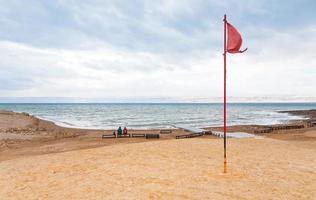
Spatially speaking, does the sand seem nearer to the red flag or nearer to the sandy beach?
the sandy beach

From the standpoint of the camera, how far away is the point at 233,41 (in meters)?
9.52

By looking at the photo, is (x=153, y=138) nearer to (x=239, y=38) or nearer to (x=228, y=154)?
(x=228, y=154)

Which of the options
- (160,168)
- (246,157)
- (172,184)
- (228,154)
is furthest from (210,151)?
(172,184)

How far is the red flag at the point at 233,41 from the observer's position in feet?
30.9

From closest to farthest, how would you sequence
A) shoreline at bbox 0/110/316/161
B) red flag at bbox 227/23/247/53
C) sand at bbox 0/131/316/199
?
sand at bbox 0/131/316/199 → red flag at bbox 227/23/247/53 → shoreline at bbox 0/110/316/161

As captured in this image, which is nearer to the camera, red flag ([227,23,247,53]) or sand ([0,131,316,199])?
sand ([0,131,316,199])

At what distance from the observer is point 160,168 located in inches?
438

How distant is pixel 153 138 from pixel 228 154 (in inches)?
522

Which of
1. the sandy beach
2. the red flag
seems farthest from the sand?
the red flag

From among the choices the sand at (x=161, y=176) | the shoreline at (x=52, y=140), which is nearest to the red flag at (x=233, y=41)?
the sand at (x=161, y=176)

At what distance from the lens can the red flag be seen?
9.43 meters

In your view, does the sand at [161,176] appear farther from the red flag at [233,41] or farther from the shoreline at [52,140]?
the shoreline at [52,140]

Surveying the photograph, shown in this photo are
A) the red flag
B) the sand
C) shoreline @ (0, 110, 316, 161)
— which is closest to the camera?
the sand

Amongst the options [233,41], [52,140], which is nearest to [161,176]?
[233,41]
